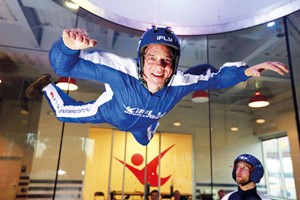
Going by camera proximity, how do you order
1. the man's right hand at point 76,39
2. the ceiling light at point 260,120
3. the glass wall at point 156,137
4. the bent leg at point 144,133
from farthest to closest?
the ceiling light at point 260,120 → the glass wall at point 156,137 → the bent leg at point 144,133 → the man's right hand at point 76,39

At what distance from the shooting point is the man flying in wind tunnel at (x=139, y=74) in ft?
3.46

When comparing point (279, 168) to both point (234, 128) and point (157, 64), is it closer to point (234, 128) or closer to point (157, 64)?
point (234, 128)

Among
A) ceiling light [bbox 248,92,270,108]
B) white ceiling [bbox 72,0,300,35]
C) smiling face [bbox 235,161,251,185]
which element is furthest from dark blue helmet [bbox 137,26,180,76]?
ceiling light [bbox 248,92,270,108]

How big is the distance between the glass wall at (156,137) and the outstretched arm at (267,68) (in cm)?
154

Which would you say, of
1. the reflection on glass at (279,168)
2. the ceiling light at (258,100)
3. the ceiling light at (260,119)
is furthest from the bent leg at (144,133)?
the ceiling light at (260,119)

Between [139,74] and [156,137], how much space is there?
13.9ft

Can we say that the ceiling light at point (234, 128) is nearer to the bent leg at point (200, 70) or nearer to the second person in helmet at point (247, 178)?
the second person in helmet at point (247, 178)

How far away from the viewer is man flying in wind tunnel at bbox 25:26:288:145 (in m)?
1.05

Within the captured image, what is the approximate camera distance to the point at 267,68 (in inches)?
52.4

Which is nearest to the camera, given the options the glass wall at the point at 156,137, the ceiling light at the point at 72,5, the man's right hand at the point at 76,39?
the man's right hand at the point at 76,39

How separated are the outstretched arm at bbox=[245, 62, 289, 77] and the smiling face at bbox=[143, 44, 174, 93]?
452 millimetres

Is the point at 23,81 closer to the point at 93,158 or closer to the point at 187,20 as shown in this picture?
the point at 93,158

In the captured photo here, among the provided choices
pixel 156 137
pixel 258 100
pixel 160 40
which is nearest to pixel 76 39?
pixel 160 40

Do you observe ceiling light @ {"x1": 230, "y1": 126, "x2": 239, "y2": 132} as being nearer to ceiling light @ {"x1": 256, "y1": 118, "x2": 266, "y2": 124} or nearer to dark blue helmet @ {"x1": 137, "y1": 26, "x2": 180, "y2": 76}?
ceiling light @ {"x1": 256, "y1": 118, "x2": 266, "y2": 124}
